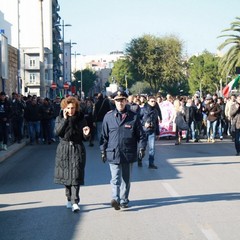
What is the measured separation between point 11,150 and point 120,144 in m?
10.4

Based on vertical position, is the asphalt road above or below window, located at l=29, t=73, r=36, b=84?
below

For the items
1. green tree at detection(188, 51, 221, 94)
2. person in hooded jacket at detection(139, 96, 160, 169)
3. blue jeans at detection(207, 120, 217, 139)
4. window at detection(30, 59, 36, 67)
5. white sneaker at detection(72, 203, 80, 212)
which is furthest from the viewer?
green tree at detection(188, 51, 221, 94)

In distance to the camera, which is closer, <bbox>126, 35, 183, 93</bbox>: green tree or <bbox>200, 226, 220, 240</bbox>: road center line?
<bbox>200, 226, 220, 240</bbox>: road center line

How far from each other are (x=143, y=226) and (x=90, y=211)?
136cm

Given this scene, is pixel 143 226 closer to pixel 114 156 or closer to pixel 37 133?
pixel 114 156

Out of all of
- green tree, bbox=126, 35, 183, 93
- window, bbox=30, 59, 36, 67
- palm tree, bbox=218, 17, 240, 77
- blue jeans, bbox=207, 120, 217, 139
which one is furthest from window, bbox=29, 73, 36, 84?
blue jeans, bbox=207, 120, 217, 139

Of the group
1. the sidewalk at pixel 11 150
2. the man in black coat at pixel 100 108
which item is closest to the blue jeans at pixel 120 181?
the sidewalk at pixel 11 150

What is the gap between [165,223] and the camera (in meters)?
7.64

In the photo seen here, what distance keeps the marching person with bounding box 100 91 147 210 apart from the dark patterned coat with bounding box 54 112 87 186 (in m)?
0.45

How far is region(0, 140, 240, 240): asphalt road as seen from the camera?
23.6 feet

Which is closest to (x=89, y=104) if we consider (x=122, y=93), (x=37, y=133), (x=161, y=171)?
(x=37, y=133)

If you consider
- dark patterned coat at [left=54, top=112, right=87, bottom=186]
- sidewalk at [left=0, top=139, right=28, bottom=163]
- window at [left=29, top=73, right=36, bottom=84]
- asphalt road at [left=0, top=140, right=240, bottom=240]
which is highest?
window at [left=29, top=73, right=36, bottom=84]

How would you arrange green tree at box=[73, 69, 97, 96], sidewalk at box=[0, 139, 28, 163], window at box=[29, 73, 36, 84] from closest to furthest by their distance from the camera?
sidewalk at box=[0, 139, 28, 163]
window at box=[29, 73, 36, 84]
green tree at box=[73, 69, 97, 96]

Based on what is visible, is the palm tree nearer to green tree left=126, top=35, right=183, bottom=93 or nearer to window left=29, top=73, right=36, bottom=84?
green tree left=126, top=35, right=183, bottom=93
